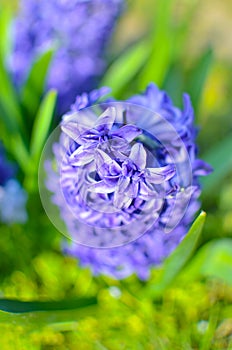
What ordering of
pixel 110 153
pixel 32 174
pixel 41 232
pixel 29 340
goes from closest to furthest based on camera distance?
pixel 110 153, pixel 29 340, pixel 32 174, pixel 41 232

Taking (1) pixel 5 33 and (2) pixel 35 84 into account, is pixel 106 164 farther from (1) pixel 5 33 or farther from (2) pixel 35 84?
(1) pixel 5 33

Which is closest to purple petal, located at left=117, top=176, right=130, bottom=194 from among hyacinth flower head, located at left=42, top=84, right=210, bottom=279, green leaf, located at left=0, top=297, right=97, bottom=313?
hyacinth flower head, located at left=42, top=84, right=210, bottom=279

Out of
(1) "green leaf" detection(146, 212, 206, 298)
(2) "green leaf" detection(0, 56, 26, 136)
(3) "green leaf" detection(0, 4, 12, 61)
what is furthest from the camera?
(3) "green leaf" detection(0, 4, 12, 61)

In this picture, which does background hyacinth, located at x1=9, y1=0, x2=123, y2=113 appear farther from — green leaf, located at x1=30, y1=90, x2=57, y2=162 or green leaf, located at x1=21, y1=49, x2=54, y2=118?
green leaf, located at x1=30, y1=90, x2=57, y2=162

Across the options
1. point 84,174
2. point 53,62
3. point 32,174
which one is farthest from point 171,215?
point 53,62

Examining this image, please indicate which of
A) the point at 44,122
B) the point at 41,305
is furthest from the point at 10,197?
the point at 41,305

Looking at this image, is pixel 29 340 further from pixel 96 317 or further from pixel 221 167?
pixel 221 167
